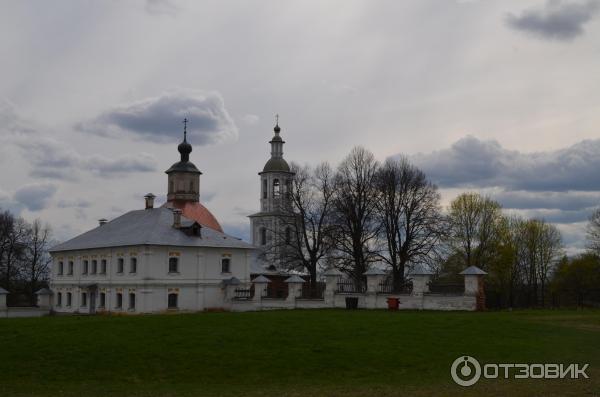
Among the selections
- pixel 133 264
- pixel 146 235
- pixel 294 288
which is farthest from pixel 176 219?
pixel 294 288

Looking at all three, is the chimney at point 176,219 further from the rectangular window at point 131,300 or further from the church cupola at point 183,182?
the church cupola at point 183,182

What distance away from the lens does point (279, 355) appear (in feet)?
59.0

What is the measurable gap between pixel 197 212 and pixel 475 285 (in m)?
34.7

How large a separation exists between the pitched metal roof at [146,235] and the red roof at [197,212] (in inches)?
320

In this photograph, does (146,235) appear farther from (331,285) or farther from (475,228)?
(475,228)

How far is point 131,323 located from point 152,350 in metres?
5.08

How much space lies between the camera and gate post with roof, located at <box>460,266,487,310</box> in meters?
30.3

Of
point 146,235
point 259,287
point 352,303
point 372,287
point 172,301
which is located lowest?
point 172,301

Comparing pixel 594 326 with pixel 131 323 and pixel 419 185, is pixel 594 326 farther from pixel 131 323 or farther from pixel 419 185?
pixel 419 185

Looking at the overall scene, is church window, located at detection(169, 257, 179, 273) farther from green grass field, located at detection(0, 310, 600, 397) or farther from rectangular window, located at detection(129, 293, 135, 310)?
green grass field, located at detection(0, 310, 600, 397)

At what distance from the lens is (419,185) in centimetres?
4603

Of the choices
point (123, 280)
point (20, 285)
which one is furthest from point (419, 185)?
point (20, 285)

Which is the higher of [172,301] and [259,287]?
[259,287]

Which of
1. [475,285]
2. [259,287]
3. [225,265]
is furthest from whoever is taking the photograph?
[225,265]
